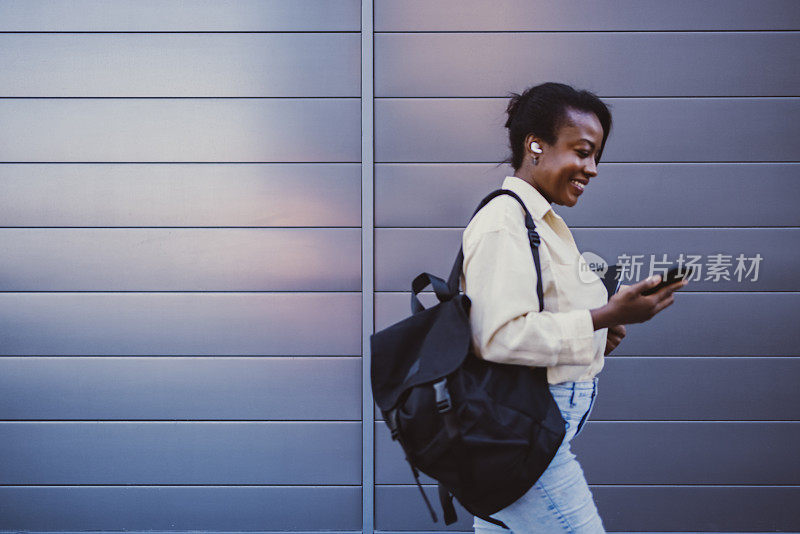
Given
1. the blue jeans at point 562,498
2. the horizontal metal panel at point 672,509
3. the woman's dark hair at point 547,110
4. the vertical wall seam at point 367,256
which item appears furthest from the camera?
the horizontal metal panel at point 672,509

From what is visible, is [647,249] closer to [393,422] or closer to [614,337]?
[614,337]

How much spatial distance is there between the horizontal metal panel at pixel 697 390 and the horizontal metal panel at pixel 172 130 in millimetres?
1289

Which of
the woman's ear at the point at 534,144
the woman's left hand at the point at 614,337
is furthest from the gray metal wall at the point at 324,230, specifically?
the woman's ear at the point at 534,144

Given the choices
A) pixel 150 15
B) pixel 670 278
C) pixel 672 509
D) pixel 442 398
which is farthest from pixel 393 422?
pixel 150 15

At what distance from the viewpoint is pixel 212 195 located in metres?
2.84

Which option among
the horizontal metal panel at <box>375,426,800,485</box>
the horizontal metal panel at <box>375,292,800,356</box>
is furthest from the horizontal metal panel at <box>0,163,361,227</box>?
the horizontal metal panel at <box>375,426,800,485</box>

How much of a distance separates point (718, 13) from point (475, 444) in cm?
247

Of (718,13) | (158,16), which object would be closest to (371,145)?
(158,16)

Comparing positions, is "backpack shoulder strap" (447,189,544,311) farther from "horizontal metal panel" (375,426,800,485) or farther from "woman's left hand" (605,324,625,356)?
"horizontal metal panel" (375,426,800,485)

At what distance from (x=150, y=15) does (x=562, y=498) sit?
2.66 meters

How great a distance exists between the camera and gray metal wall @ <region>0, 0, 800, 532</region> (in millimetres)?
2793

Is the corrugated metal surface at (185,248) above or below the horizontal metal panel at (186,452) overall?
above

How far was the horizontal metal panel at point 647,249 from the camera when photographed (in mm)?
2816

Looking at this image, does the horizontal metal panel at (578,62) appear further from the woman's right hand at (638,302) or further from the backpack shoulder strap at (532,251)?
the woman's right hand at (638,302)
